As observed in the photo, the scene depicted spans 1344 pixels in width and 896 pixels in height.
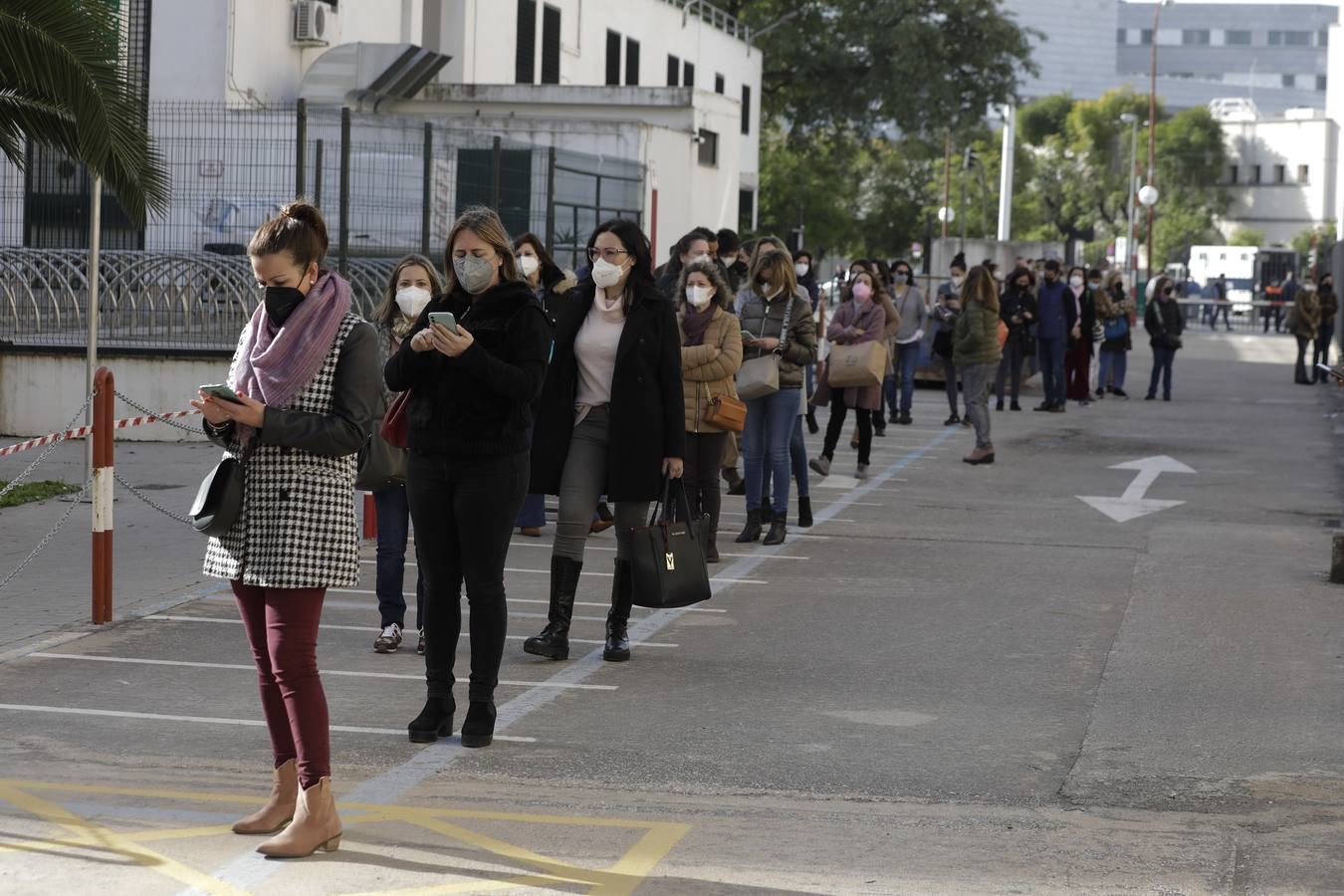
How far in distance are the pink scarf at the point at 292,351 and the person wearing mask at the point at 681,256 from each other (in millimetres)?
6308

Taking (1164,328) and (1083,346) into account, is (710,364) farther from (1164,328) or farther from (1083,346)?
(1164,328)

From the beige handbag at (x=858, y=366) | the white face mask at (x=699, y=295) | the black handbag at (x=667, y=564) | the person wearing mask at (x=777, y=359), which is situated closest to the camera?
the black handbag at (x=667, y=564)

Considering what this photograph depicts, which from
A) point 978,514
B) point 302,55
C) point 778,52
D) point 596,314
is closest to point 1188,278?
point 778,52

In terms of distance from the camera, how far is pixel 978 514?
1397cm

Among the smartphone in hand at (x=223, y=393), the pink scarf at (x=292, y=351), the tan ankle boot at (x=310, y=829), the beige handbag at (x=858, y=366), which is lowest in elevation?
the tan ankle boot at (x=310, y=829)

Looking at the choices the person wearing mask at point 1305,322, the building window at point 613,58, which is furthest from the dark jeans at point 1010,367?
the building window at point 613,58

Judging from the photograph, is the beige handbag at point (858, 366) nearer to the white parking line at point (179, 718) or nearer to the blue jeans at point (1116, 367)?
the white parking line at point (179, 718)

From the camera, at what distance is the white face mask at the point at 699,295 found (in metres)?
10.4

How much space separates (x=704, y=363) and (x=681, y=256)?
229 cm

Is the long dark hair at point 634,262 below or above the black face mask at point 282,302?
above

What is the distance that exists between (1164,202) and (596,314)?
315 ft

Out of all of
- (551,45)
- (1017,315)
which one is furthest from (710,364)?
(551,45)

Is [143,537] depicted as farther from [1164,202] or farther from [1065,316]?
[1164,202]

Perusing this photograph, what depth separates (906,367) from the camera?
21.5 metres
